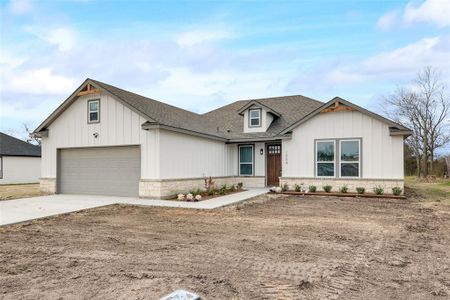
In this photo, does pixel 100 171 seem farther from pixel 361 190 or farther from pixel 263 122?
pixel 361 190

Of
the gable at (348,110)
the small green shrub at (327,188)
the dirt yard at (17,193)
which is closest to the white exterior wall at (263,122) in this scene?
the gable at (348,110)

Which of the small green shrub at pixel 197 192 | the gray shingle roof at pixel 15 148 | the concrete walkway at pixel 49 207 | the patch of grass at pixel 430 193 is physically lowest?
the patch of grass at pixel 430 193

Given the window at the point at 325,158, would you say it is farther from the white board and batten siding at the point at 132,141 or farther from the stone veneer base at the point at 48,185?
the stone veneer base at the point at 48,185

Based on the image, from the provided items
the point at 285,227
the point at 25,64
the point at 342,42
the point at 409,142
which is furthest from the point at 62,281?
the point at 409,142

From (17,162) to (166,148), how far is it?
19985 millimetres

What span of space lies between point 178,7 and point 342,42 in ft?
26.9

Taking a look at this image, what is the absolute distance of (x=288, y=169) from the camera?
16484 millimetres

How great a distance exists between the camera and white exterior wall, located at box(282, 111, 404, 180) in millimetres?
14477

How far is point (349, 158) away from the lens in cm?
1521

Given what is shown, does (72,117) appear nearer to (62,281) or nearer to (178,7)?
(178,7)

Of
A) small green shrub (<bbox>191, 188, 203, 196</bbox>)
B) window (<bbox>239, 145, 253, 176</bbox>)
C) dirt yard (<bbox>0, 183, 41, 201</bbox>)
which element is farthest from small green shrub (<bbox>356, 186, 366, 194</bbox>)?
dirt yard (<bbox>0, 183, 41, 201</bbox>)

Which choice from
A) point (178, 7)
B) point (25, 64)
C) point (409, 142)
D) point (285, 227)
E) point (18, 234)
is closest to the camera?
point (18, 234)

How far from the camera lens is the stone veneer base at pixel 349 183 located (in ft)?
47.6

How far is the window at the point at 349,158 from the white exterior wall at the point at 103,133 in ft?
28.0
